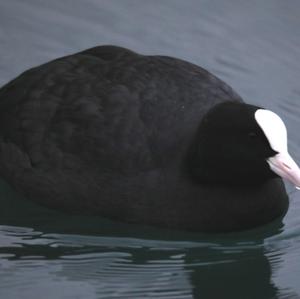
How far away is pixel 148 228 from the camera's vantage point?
6434 mm

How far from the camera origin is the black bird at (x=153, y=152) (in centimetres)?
623

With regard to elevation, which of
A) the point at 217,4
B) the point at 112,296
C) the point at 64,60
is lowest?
the point at 112,296

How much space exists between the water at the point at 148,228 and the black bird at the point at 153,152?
12cm

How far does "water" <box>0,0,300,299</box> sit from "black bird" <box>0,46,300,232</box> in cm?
12

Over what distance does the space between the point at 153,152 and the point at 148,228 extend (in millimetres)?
405

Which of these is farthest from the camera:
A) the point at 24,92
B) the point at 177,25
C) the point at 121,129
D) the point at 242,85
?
the point at 177,25

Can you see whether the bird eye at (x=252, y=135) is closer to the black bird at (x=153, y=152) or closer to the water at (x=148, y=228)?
the black bird at (x=153, y=152)

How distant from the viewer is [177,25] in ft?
28.1

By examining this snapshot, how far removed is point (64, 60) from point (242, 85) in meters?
1.48

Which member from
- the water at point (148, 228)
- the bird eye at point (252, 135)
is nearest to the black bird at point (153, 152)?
the bird eye at point (252, 135)

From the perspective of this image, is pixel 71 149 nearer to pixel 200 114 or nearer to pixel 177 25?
pixel 200 114

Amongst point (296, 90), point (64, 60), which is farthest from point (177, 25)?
point (64, 60)

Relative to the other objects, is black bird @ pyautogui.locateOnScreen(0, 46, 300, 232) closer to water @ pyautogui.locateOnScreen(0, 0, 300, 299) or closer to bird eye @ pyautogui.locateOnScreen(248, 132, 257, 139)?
bird eye @ pyautogui.locateOnScreen(248, 132, 257, 139)

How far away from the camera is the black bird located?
6234mm
